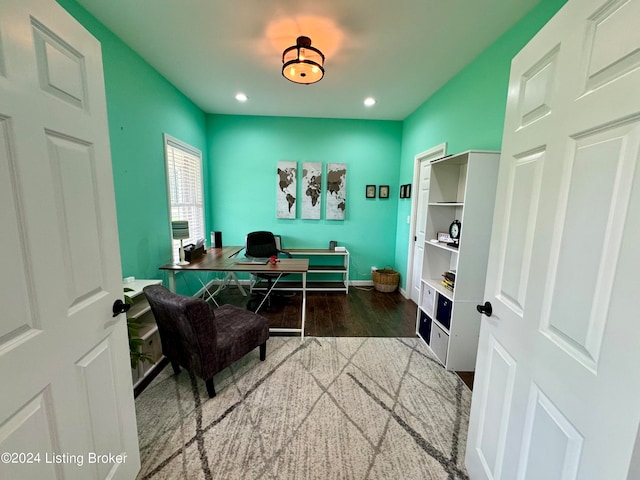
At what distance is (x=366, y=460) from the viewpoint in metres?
1.44

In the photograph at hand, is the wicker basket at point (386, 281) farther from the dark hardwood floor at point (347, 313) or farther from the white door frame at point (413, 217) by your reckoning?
the white door frame at point (413, 217)

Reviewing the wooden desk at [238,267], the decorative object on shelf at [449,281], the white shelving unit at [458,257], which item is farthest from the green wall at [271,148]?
the decorative object on shelf at [449,281]

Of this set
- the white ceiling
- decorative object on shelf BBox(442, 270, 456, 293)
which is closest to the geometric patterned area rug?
decorative object on shelf BBox(442, 270, 456, 293)

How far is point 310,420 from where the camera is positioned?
170 centimetres

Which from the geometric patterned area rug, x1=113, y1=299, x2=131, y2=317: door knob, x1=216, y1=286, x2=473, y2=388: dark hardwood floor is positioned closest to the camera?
x1=113, y1=299, x2=131, y2=317: door knob

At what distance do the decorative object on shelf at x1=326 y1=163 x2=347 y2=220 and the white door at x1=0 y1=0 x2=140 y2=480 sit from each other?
341cm

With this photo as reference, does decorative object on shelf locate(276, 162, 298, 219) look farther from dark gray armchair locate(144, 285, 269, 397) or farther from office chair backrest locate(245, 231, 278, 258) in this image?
dark gray armchair locate(144, 285, 269, 397)

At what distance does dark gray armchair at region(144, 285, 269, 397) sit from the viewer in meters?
1.67

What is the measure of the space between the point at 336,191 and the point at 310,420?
3.35 metres

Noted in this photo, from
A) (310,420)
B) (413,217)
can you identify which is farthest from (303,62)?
(310,420)

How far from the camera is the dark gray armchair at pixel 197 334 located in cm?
167

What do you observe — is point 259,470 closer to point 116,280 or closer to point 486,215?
point 116,280

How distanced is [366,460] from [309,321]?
5.72ft

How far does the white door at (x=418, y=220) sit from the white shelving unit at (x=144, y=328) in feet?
10.3
